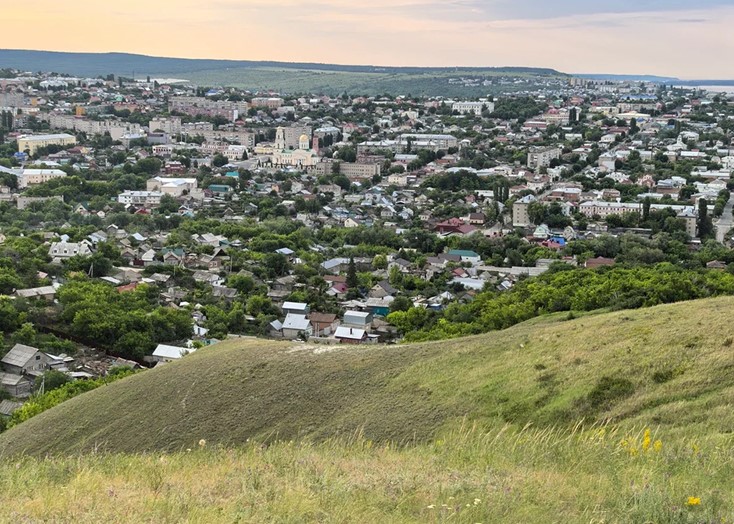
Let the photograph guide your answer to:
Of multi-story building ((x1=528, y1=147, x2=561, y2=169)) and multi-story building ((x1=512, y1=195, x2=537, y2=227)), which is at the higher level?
multi-story building ((x1=528, y1=147, x2=561, y2=169))

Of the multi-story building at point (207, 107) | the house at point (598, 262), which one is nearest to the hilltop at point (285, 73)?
the multi-story building at point (207, 107)

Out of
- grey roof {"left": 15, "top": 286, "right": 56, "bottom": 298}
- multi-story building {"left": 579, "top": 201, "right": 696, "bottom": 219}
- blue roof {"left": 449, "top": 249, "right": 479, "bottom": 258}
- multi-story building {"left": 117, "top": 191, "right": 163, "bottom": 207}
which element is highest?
multi-story building {"left": 579, "top": 201, "right": 696, "bottom": 219}

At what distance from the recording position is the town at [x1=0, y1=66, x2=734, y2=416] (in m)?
19.7

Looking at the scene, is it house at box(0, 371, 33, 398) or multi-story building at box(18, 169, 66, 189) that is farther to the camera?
multi-story building at box(18, 169, 66, 189)

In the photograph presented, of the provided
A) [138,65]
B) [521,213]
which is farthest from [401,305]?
[138,65]

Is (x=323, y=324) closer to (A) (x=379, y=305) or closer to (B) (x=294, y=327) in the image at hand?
(B) (x=294, y=327)

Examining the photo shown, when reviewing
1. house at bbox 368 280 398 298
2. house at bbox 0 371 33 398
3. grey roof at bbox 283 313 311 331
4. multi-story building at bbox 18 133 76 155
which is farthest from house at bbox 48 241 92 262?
multi-story building at bbox 18 133 76 155

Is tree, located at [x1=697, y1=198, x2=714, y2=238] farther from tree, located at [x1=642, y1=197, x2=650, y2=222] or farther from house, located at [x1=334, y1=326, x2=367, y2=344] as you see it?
house, located at [x1=334, y1=326, x2=367, y2=344]

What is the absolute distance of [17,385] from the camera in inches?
596

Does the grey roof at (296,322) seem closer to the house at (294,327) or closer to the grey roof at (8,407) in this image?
the house at (294,327)

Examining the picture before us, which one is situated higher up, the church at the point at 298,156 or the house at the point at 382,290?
the church at the point at 298,156

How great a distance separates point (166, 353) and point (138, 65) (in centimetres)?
15844

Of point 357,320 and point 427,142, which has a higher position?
point 427,142

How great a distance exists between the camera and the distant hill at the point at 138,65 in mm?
151375
